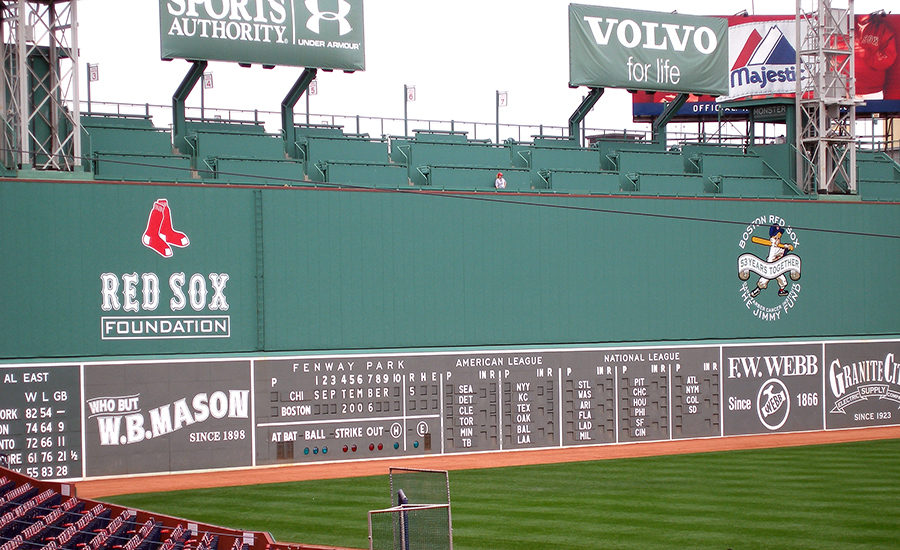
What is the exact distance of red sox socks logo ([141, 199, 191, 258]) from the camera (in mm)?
20547

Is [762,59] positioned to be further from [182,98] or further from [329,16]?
[182,98]

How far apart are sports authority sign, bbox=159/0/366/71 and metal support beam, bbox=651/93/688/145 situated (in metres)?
8.83

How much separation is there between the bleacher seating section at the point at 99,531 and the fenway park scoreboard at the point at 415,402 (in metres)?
6.20

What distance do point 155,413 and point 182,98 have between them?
23.9ft

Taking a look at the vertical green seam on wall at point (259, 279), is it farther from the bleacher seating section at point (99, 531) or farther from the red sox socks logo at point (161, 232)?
the bleacher seating section at point (99, 531)

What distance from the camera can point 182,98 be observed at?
24219 millimetres

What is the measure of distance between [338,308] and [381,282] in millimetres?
1028

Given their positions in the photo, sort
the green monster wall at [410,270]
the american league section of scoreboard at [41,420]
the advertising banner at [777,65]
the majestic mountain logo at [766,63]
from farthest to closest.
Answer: the advertising banner at [777,65], the majestic mountain logo at [766,63], the green monster wall at [410,270], the american league section of scoreboard at [41,420]

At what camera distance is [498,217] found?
2369cm

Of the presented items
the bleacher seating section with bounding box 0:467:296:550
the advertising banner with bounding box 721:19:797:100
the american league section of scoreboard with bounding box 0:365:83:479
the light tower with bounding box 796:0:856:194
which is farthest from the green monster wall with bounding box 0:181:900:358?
the advertising banner with bounding box 721:19:797:100

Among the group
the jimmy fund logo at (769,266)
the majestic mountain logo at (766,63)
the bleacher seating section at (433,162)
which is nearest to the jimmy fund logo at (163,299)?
the bleacher seating section at (433,162)

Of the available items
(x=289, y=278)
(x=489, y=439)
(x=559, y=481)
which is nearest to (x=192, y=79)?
(x=289, y=278)

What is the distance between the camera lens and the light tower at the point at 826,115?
94.6 ft

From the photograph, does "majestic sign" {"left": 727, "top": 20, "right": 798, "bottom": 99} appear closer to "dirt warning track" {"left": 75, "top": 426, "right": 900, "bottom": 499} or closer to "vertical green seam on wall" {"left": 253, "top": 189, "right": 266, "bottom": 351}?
"dirt warning track" {"left": 75, "top": 426, "right": 900, "bottom": 499}
